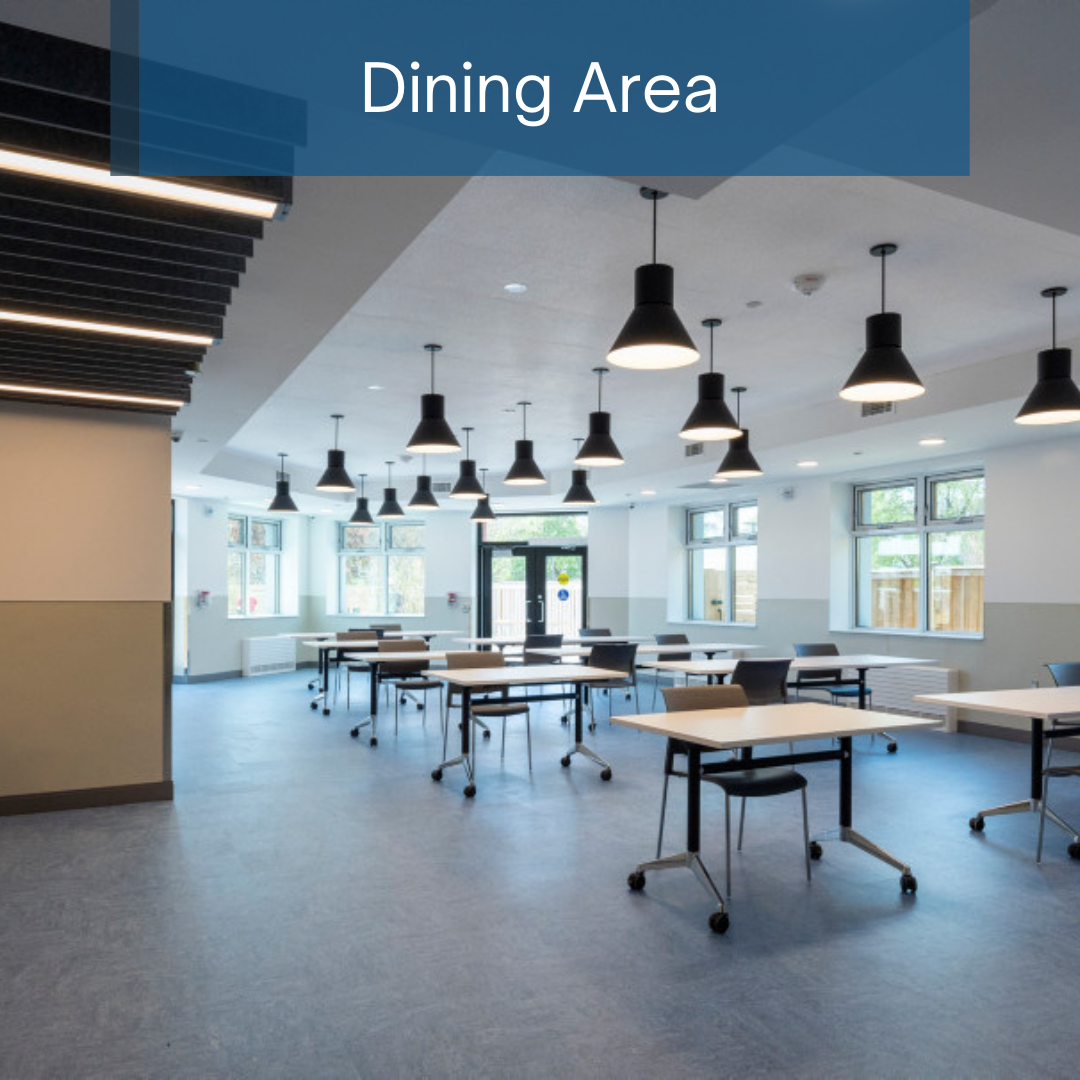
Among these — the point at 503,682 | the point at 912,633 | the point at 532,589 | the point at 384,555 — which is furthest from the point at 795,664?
the point at 384,555

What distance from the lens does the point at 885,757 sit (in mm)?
7398

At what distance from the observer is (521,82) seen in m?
2.59

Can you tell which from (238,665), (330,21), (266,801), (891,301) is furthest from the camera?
(238,665)

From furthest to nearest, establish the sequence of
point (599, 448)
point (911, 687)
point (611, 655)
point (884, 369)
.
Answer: point (911, 687), point (611, 655), point (599, 448), point (884, 369)

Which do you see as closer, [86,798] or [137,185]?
[137,185]

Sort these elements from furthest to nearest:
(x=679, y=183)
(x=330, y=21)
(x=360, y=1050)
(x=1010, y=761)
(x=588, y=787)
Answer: (x=1010, y=761) < (x=588, y=787) < (x=679, y=183) < (x=360, y=1050) < (x=330, y=21)

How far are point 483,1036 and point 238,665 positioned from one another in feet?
39.7

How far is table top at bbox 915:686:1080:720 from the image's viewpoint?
4.39 m

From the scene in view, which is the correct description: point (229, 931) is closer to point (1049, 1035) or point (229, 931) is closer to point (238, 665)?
point (1049, 1035)

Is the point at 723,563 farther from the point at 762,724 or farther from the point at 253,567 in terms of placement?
the point at 762,724

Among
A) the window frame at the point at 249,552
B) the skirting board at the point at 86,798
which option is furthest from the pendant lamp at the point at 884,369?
the window frame at the point at 249,552

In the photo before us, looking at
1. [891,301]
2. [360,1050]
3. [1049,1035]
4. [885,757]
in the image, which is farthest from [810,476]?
[360,1050]

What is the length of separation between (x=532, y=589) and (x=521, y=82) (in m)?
12.7

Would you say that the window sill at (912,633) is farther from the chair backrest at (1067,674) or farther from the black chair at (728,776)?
the black chair at (728,776)
